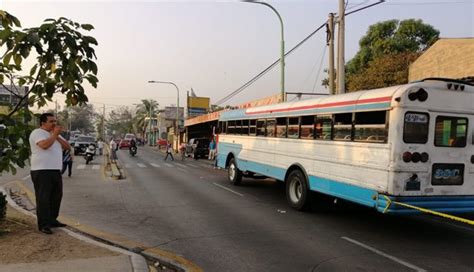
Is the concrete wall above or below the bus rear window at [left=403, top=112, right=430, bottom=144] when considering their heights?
above

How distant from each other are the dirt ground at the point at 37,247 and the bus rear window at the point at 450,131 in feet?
18.2

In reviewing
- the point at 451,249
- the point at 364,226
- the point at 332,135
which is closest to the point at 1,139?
the point at 332,135

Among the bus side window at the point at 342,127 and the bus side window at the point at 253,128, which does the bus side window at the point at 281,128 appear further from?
the bus side window at the point at 342,127

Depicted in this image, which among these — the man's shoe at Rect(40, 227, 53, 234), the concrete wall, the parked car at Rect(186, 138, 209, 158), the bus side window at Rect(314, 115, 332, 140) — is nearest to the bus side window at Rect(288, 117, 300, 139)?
the bus side window at Rect(314, 115, 332, 140)

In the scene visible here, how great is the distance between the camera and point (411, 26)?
3441 centimetres

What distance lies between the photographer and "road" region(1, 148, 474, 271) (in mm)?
6539

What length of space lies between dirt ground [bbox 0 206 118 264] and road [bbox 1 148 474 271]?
1.18 m

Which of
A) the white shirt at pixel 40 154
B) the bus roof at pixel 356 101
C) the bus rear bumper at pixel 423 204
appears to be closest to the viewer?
the white shirt at pixel 40 154

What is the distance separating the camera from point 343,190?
8859 millimetres

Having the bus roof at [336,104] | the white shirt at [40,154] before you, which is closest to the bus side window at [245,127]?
the bus roof at [336,104]

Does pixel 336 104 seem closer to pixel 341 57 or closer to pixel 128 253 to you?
pixel 128 253

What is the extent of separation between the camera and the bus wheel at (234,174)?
605 inches

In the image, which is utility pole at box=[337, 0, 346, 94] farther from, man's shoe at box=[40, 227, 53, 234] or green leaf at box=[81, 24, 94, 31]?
man's shoe at box=[40, 227, 53, 234]

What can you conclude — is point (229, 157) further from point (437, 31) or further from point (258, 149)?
point (437, 31)
